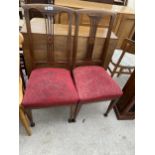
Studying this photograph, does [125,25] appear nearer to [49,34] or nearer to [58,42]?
[58,42]

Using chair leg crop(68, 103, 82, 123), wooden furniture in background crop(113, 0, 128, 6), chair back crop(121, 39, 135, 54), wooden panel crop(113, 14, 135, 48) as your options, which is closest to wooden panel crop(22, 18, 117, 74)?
chair back crop(121, 39, 135, 54)

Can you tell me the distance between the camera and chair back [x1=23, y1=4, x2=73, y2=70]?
1.08 m

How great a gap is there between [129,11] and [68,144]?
2160 mm

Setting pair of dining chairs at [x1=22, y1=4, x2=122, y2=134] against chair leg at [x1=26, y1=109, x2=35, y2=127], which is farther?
chair leg at [x1=26, y1=109, x2=35, y2=127]

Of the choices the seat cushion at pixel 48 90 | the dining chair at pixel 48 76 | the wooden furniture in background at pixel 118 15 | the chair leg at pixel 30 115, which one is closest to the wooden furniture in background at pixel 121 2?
the wooden furniture in background at pixel 118 15

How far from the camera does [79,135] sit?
141 cm

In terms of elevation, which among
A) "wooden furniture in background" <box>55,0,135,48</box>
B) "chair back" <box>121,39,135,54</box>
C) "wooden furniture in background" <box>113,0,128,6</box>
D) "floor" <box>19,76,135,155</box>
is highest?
"wooden furniture in background" <box>113,0,128,6</box>

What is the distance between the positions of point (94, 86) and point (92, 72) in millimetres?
189

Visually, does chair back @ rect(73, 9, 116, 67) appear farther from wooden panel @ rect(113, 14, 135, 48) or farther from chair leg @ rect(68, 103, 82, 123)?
wooden panel @ rect(113, 14, 135, 48)

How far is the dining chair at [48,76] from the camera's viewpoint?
1094 millimetres

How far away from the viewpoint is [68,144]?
52.4 inches
